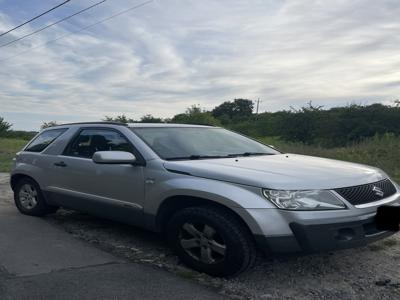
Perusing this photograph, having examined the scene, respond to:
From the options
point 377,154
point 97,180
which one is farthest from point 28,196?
point 377,154

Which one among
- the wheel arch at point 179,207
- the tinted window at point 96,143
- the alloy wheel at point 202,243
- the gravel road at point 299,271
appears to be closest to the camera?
the gravel road at point 299,271

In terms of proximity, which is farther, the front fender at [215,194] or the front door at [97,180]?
the front door at [97,180]

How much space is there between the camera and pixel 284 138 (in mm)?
38906

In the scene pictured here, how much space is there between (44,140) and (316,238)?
4435mm

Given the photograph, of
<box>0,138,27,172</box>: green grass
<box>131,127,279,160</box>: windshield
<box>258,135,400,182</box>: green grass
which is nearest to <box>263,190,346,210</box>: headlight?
<box>131,127,279,160</box>: windshield

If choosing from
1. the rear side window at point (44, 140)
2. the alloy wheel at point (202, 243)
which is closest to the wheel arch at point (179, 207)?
the alloy wheel at point (202, 243)

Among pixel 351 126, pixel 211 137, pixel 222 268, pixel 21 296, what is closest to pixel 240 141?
pixel 211 137

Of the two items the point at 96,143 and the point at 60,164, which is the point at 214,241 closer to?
the point at 96,143

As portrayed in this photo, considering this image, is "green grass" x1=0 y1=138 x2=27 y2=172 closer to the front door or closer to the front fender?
the front door

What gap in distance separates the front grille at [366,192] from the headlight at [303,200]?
138 mm

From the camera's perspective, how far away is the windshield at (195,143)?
498 cm

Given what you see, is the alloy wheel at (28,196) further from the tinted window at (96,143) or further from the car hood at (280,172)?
the car hood at (280,172)

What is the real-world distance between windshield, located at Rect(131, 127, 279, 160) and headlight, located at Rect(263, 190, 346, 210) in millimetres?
1226

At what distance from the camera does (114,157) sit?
4.79m
